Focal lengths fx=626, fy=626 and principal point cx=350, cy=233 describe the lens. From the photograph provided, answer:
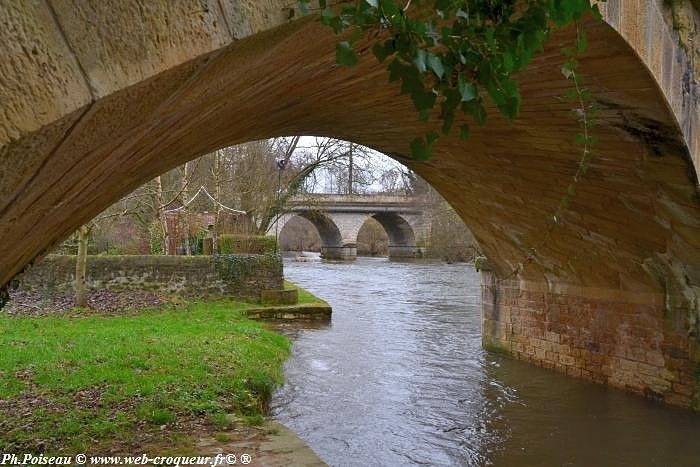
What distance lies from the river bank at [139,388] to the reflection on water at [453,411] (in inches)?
22.9

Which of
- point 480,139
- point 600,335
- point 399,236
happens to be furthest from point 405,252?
point 480,139

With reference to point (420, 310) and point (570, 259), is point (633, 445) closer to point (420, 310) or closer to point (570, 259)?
point (570, 259)

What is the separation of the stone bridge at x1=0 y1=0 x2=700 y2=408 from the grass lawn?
1437 millimetres

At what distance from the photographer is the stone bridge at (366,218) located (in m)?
40.2

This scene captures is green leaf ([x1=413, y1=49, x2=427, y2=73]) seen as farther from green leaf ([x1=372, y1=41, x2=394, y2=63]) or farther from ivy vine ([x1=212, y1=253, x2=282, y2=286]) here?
ivy vine ([x1=212, y1=253, x2=282, y2=286])

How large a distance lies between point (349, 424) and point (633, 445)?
258 centimetres

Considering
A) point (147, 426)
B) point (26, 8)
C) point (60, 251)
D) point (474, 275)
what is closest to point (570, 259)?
point (147, 426)

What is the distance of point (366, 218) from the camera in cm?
4319

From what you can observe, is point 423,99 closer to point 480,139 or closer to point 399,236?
point 480,139

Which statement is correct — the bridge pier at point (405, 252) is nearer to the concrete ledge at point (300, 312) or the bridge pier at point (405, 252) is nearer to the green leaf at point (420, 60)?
the concrete ledge at point (300, 312)

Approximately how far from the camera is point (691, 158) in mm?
4434

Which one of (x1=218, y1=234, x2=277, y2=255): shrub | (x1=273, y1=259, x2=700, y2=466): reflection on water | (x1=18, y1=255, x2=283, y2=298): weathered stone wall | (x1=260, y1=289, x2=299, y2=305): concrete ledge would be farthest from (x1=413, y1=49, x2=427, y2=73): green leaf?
(x1=218, y1=234, x2=277, y2=255): shrub

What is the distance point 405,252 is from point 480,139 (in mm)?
38765

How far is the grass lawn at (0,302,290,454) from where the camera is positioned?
14.6ft
